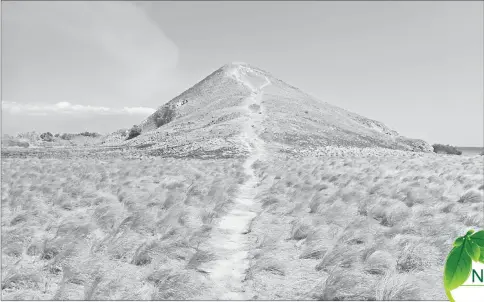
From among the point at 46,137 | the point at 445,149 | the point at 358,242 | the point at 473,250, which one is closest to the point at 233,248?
A: the point at 358,242

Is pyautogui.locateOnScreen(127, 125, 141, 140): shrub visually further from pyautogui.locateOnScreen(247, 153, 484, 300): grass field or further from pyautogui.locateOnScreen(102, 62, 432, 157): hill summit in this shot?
pyautogui.locateOnScreen(247, 153, 484, 300): grass field

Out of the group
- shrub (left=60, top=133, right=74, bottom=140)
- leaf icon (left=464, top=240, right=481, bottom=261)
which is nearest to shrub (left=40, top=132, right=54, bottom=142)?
shrub (left=60, top=133, right=74, bottom=140)

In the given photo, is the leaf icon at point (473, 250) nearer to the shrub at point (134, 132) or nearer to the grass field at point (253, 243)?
the grass field at point (253, 243)

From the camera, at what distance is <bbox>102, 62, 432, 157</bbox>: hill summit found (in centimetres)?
4626

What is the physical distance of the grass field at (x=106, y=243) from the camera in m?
5.57

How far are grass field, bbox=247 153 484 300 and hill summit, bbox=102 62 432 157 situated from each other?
1061 inches

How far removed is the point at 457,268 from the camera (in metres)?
4.44

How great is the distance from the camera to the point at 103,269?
6211 mm

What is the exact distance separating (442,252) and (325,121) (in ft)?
217

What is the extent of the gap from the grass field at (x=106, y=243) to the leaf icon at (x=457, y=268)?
383cm

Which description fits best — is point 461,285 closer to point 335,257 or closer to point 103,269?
point 335,257

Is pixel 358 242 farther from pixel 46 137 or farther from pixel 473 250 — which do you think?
pixel 46 137

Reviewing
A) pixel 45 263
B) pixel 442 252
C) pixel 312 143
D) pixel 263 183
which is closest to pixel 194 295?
pixel 45 263

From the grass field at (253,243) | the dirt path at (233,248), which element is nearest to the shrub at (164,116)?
the dirt path at (233,248)
